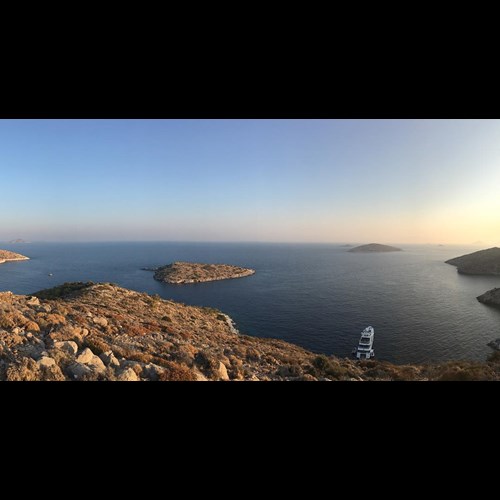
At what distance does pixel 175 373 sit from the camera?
520 centimetres

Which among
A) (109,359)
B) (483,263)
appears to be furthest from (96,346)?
(483,263)

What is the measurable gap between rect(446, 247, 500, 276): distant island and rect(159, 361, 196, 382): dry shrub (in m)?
92.2

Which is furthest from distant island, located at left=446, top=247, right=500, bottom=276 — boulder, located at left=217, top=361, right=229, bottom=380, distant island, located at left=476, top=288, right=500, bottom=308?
boulder, located at left=217, top=361, right=229, bottom=380

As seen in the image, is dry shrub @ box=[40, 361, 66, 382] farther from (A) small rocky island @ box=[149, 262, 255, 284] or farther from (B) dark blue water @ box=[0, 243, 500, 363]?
(A) small rocky island @ box=[149, 262, 255, 284]
